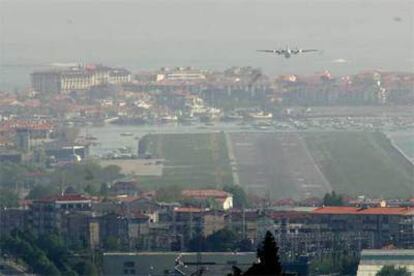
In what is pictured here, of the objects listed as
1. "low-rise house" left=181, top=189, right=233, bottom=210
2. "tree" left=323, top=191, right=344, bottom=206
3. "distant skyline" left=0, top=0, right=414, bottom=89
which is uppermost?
"distant skyline" left=0, top=0, right=414, bottom=89

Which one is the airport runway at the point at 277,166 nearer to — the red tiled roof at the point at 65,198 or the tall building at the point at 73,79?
the red tiled roof at the point at 65,198

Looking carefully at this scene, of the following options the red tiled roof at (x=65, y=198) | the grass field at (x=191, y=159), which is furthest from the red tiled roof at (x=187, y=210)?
the grass field at (x=191, y=159)

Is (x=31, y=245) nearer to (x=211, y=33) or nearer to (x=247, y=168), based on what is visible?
(x=247, y=168)

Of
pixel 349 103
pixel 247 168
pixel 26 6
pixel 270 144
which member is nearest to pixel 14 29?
pixel 26 6

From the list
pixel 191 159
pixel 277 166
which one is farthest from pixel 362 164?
pixel 191 159

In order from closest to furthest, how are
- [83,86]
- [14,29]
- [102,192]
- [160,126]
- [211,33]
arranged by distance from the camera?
1. [102,192]
2. [160,126]
3. [83,86]
4. [14,29]
5. [211,33]

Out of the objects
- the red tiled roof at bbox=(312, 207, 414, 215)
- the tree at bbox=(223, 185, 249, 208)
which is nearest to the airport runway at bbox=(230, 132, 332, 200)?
the tree at bbox=(223, 185, 249, 208)

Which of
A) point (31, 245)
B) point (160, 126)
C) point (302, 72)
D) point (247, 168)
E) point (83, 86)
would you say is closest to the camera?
point (31, 245)

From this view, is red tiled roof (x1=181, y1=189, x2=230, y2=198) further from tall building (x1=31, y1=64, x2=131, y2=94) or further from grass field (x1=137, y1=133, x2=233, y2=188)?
tall building (x1=31, y1=64, x2=131, y2=94)
